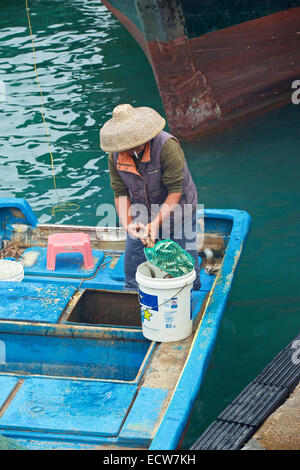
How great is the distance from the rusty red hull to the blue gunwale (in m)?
3.49

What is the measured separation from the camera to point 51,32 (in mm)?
15109

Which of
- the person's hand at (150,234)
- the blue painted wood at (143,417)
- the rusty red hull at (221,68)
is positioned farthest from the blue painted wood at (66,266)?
the rusty red hull at (221,68)

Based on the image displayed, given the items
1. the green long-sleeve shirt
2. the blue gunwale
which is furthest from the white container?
the green long-sleeve shirt

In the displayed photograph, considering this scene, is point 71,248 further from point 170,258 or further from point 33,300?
point 170,258

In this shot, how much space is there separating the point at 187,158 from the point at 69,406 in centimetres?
545

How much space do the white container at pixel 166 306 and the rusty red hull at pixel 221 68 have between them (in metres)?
4.73

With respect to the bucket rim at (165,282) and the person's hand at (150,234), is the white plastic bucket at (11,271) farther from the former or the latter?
the bucket rim at (165,282)

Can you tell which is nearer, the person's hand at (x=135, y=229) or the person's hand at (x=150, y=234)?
the person's hand at (x=150, y=234)

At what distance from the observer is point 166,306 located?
13.7 ft

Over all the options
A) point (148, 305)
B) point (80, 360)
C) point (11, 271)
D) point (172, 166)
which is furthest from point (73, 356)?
point (172, 166)

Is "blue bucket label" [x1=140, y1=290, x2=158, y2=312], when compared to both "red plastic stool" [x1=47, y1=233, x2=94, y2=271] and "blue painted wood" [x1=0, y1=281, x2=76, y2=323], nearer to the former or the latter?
"blue painted wood" [x1=0, y1=281, x2=76, y2=323]

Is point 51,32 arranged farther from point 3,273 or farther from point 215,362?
point 215,362

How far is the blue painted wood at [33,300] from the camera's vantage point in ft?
15.4

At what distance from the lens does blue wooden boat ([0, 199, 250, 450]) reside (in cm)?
361
